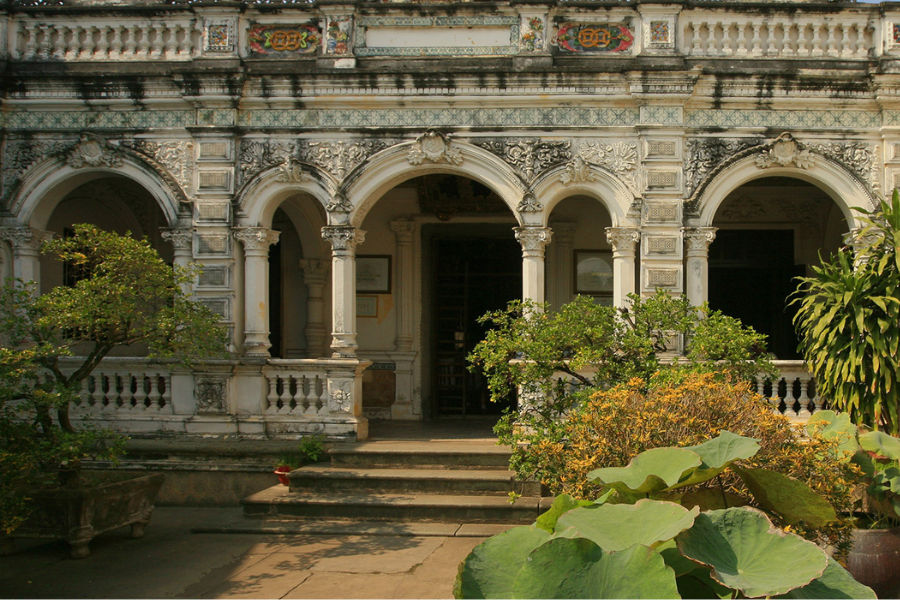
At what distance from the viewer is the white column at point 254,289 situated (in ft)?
29.4

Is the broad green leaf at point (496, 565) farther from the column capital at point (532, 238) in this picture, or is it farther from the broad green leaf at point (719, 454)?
the column capital at point (532, 238)

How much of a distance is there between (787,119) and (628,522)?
7852mm

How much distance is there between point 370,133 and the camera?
8922mm

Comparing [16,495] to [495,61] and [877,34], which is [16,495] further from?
[877,34]

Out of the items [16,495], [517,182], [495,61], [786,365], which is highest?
[495,61]

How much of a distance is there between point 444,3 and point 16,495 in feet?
21.6

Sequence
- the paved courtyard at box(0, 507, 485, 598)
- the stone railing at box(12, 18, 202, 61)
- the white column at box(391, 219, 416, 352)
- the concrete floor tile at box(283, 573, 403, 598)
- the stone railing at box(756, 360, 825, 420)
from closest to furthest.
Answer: the concrete floor tile at box(283, 573, 403, 598) → the paved courtyard at box(0, 507, 485, 598) → the stone railing at box(756, 360, 825, 420) → the stone railing at box(12, 18, 202, 61) → the white column at box(391, 219, 416, 352)

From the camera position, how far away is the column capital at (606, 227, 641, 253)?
28.4ft

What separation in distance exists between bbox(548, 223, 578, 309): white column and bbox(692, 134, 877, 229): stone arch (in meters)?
2.60

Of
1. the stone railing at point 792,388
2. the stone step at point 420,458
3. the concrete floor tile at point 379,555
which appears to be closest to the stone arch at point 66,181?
the stone step at point 420,458

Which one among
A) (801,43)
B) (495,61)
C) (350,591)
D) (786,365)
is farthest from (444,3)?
(350,591)

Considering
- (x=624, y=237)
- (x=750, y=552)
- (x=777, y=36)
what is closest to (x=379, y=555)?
(x=624, y=237)

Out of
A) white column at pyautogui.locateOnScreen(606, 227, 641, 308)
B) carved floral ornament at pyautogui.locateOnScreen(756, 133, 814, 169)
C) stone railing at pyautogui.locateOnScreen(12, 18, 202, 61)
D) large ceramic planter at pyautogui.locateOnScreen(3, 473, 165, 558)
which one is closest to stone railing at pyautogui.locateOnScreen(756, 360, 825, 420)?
white column at pyautogui.locateOnScreen(606, 227, 641, 308)

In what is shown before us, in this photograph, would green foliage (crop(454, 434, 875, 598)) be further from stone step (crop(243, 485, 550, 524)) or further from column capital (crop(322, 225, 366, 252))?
column capital (crop(322, 225, 366, 252))
